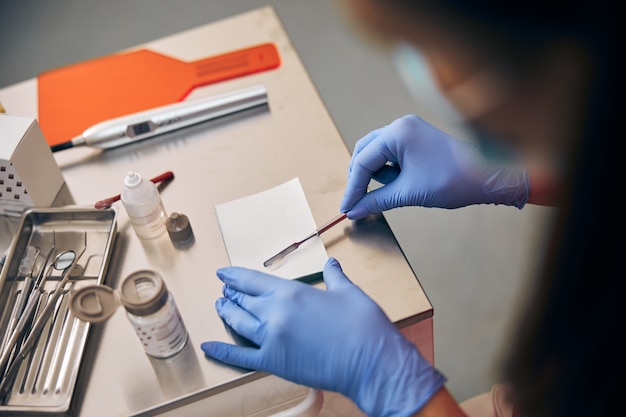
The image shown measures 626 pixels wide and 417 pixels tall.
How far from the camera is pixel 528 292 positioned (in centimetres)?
71

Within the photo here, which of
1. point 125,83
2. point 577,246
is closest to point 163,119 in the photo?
point 125,83

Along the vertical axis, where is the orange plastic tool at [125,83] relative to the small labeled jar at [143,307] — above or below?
above

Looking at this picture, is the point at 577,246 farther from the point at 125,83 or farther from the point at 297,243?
the point at 125,83

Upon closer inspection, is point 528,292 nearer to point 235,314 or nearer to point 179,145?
point 235,314

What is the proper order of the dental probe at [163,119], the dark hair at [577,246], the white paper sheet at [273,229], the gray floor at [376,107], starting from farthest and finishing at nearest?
the gray floor at [376,107], the dental probe at [163,119], the white paper sheet at [273,229], the dark hair at [577,246]

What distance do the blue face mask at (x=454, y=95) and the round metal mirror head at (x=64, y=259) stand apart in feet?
2.10

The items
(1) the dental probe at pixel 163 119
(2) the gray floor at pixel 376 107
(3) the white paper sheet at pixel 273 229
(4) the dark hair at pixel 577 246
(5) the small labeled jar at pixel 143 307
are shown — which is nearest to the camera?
(4) the dark hair at pixel 577 246

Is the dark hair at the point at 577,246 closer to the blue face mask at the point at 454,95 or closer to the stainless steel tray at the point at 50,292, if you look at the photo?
the blue face mask at the point at 454,95

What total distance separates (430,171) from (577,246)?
1.49 feet

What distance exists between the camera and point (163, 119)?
123cm

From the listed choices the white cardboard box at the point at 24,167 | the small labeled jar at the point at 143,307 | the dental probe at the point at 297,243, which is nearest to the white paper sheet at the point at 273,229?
the dental probe at the point at 297,243

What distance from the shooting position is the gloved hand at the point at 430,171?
1070mm

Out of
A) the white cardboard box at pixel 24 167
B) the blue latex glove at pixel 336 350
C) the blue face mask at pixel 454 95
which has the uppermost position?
the white cardboard box at pixel 24 167

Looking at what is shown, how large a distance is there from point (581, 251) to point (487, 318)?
46.3 inches
